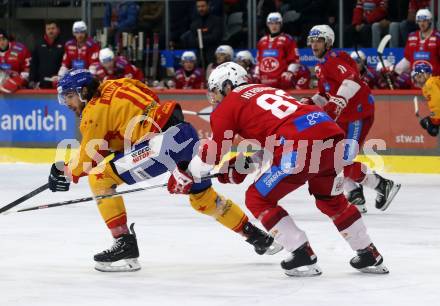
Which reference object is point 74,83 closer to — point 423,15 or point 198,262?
point 198,262

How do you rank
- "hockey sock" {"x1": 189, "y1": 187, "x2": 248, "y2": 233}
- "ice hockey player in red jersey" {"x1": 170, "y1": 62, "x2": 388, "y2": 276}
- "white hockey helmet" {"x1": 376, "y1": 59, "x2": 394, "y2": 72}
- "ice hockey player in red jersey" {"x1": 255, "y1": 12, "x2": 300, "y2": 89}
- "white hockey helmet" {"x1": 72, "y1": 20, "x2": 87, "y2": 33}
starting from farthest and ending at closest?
"white hockey helmet" {"x1": 72, "y1": 20, "x2": 87, "y2": 33}, "ice hockey player in red jersey" {"x1": 255, "y1": 12, "x2": 300, "y2": 89}, "white hockey helmet" {"x1": 376, "y1": 59, "x2": 394, "y2": 72}, "hockey sock" {"x1": 189, "y1": 187, "x2": 248, "y2": 233}, "ice hockey player in red jersey" {"x1": 170, "y1": 62, "x2": 388, "y2": 276}

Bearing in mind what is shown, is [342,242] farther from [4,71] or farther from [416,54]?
[4,71]

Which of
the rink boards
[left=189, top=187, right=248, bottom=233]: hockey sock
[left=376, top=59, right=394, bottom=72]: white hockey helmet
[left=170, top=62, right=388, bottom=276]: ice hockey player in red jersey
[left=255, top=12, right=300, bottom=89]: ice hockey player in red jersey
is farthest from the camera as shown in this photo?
[left=255, top=12, right=300, bottom=89]: ice hockey player in red jersey

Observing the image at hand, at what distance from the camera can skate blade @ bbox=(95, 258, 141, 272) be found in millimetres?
6590

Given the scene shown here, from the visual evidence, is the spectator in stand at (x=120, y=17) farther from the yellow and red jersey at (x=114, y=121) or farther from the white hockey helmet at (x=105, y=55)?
the yellow and red jersey at (x=114, y=121)

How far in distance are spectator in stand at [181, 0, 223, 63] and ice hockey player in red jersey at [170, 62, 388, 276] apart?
29.3 feet

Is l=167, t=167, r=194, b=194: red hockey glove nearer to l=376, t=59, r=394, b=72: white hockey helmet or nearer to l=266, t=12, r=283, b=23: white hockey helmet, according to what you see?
l=376, t=59, r=394, b=72: white hockey helmet

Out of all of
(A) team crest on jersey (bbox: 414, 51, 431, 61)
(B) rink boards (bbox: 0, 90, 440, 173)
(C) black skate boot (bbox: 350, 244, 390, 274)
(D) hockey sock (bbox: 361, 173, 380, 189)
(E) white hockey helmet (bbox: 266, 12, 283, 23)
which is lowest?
(B) rink boards (bbox: 0, 90, 440, 173)

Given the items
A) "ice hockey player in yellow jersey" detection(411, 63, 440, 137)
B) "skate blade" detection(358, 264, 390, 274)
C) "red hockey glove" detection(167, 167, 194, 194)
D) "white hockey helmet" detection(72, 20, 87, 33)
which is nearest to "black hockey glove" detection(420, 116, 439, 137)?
"ice hockey player in yellow jersey" detection(411, 63, 440, 137)

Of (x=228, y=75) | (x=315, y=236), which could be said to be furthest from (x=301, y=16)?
(x=228, y=75)

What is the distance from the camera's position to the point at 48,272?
6594 millimetres

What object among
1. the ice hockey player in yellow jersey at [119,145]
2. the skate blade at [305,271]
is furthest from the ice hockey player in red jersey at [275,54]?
the skate blade at [305,271]

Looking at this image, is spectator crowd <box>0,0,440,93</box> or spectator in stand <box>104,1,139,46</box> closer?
spectator crowd <box>0,0,440,93</box>

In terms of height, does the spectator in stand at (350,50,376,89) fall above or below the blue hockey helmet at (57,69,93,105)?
below
